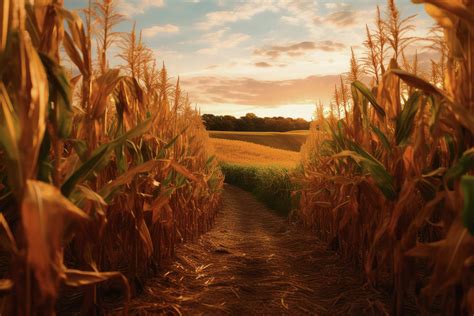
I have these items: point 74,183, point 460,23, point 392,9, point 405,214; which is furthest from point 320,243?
point 74,183

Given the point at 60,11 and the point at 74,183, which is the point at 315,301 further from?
the point at 60,11

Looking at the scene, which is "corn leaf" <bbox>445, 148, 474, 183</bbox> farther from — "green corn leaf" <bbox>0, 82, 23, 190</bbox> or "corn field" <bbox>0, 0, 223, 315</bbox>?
"green corn leaf" <bbox>0, 82, 23, 190</bbox>

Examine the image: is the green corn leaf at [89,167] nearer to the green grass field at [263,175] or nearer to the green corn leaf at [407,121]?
the green corn leaf at [407,121]

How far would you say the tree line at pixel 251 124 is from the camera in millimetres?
61344

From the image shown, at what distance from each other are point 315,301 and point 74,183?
1.84 metres

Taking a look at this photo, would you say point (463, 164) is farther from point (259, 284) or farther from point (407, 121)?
point (259, 284)

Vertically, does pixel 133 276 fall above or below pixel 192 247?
above

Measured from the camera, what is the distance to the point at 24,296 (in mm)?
1108

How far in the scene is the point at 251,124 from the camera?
64.6 meters

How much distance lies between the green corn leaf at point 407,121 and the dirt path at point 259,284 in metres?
1.00

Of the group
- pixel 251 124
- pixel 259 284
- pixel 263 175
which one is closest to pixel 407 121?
pixel 259 284

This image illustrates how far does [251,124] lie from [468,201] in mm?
63839

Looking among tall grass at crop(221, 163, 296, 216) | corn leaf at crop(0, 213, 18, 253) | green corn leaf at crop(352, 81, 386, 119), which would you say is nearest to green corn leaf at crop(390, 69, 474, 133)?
green corn leaf at crop(352, 81, 386, 119)

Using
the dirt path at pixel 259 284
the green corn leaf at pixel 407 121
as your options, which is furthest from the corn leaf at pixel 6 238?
the green corn leaf at pixel 407 121
